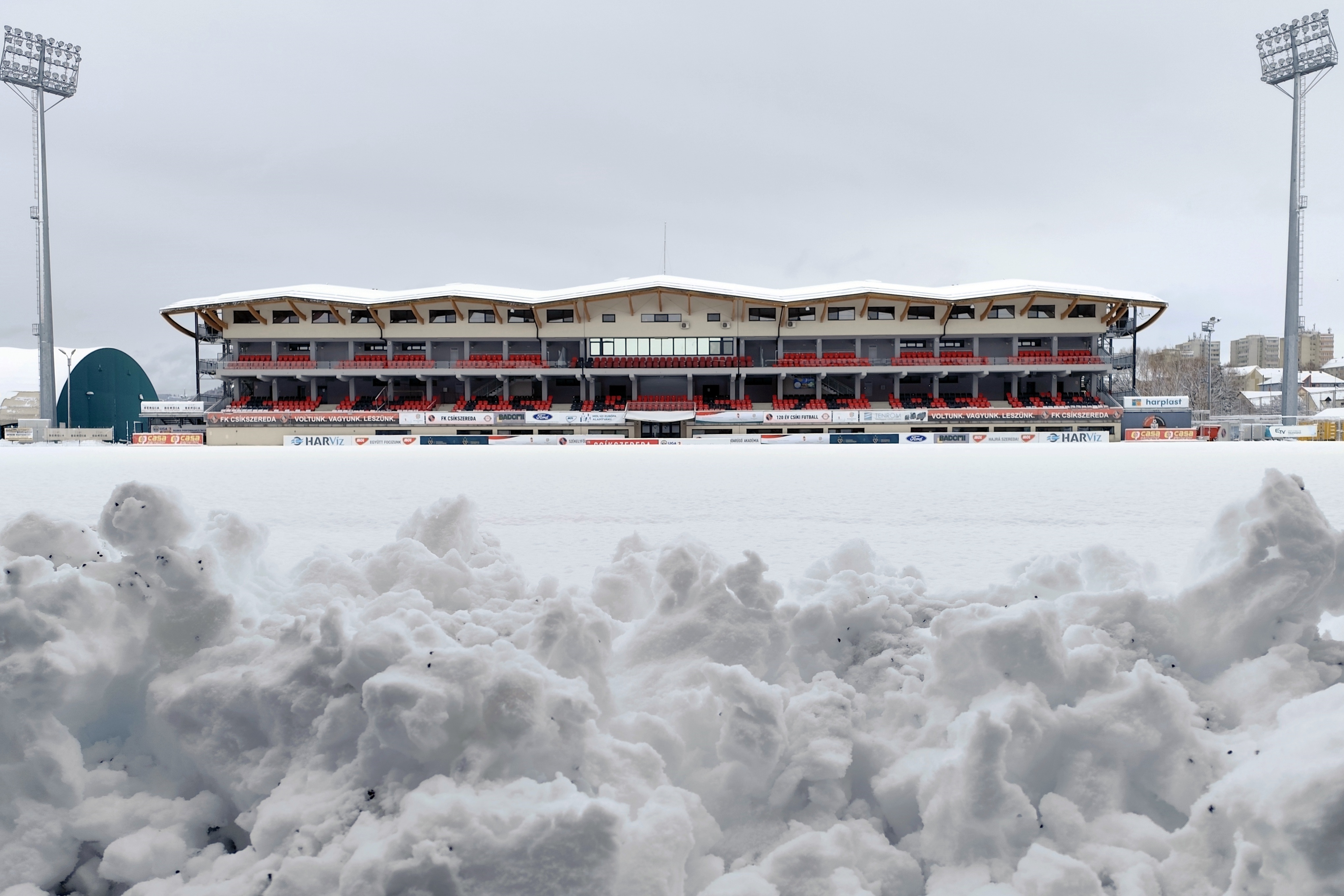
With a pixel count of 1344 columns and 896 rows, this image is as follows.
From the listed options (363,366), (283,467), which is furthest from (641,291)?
(283,467)

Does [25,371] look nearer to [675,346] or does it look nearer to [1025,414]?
[675,346]

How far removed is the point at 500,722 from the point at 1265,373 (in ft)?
401

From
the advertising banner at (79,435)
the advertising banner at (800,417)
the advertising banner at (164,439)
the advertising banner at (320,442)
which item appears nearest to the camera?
the advertising banner at (320,442)

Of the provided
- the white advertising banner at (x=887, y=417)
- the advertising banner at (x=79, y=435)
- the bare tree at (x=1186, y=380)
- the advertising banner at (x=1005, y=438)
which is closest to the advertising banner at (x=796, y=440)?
the white advertising banner at (x=887, y=417)

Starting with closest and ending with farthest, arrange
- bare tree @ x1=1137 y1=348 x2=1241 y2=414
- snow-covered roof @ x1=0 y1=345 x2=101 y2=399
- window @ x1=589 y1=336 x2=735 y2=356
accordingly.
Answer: window @ x1=589 y1=336 x2=735 y2=356, snow-covered roof @ x1=0 y1=345 x2=101 y2=399, bare tree @ x1=1137 y1=348 x2=1241 y2=414

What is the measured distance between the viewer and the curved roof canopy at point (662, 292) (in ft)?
140

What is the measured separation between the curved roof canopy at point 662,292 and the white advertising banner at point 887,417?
8.23 metres

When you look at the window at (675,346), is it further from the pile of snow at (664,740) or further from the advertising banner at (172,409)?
the pile of snow at (664,740)

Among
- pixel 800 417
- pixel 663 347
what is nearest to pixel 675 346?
pixel 663 347

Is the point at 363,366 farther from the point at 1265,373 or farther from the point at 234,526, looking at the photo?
the point at 1265,373

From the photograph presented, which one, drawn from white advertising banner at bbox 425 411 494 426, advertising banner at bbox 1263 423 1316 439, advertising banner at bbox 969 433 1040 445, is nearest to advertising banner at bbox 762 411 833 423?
advertising banner at bbox 969 433 1040 445

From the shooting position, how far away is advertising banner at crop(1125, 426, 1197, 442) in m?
38.2

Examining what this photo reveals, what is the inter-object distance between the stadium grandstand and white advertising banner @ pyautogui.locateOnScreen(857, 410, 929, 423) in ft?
9.88

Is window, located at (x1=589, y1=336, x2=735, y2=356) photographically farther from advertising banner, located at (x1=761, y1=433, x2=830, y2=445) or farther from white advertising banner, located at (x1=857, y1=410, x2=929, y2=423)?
advertising banner, located at (x1=761, y1=433, x2=830, y2=445)
